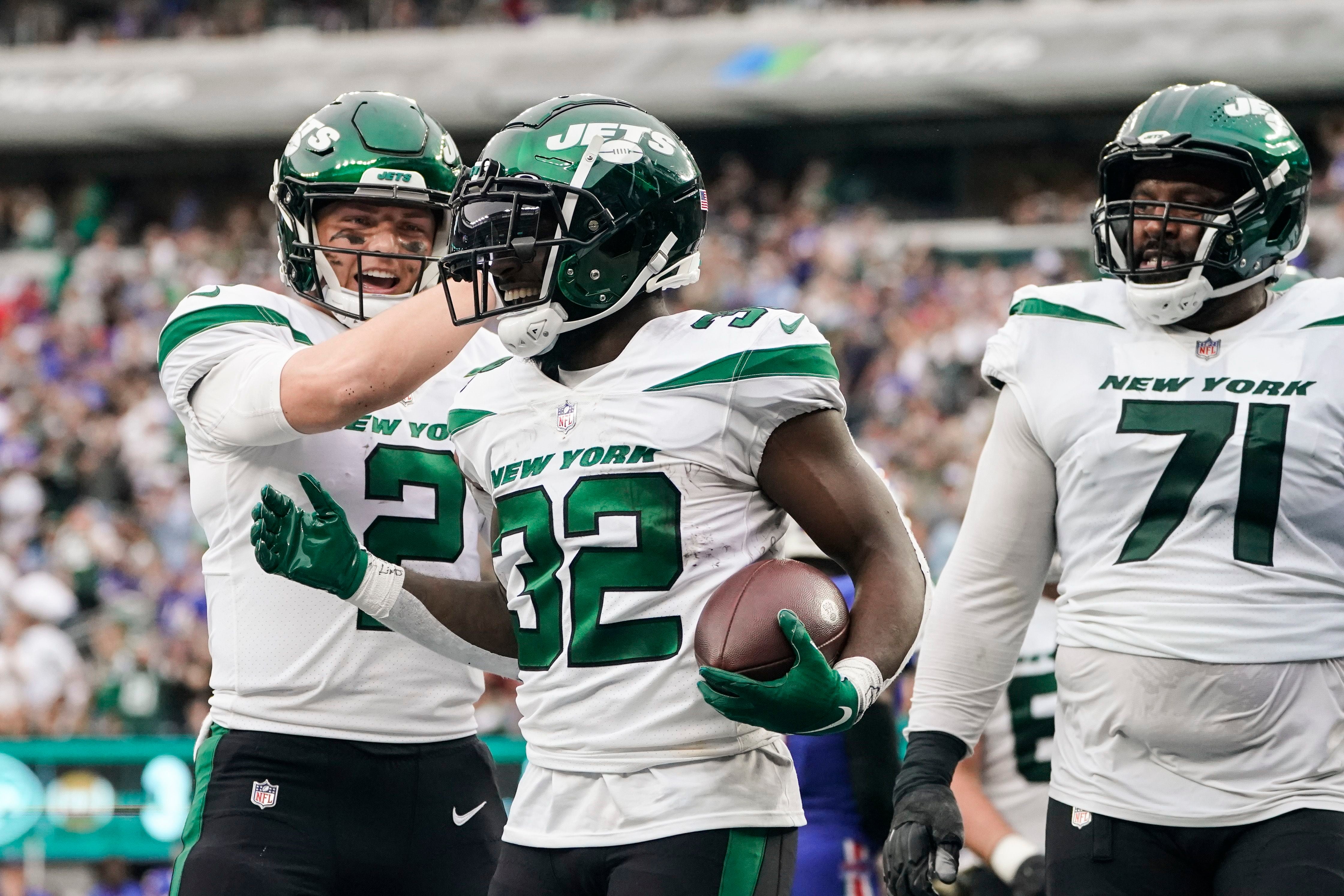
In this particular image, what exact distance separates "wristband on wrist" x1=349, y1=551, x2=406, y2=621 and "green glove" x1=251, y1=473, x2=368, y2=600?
1.5 inches

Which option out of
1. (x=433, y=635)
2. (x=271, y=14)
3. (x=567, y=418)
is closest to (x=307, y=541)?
(x=433, y=635)

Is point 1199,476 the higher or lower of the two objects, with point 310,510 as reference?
higher

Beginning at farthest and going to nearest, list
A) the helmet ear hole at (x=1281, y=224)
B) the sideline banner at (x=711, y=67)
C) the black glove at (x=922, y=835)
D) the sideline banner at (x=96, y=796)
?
the sideline banner at (x=711, y=67) → the sideline banner at (x=96, y=796) → the helmet ear hole at (x=1281, y=224) → the black glove at (x=922, y=835)

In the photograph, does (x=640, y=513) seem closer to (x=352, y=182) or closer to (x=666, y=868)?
(x=666, y=868)

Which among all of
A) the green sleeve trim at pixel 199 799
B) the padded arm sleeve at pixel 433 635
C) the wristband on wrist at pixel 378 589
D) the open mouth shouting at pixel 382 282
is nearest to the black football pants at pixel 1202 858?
the padded arm sleeve at pixel 433 635

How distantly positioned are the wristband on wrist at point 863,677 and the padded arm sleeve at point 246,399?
3.83 ft

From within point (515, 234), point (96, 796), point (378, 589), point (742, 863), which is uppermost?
point (515, 234)

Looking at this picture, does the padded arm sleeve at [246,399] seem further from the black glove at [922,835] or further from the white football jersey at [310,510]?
the black glove at [922,835]

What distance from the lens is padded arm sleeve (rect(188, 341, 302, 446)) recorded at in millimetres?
3201

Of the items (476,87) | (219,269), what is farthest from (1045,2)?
(219,269)

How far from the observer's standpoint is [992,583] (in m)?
3.15

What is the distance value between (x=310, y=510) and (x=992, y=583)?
130 centimetres

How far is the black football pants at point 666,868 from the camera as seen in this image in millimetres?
2566

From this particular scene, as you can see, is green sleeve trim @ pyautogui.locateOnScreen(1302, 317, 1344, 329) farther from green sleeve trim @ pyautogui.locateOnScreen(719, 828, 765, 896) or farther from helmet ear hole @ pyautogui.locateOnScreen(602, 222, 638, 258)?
green sleeve trim @ pyautogui.locateOnScreen(719, 828, 765, 896)
